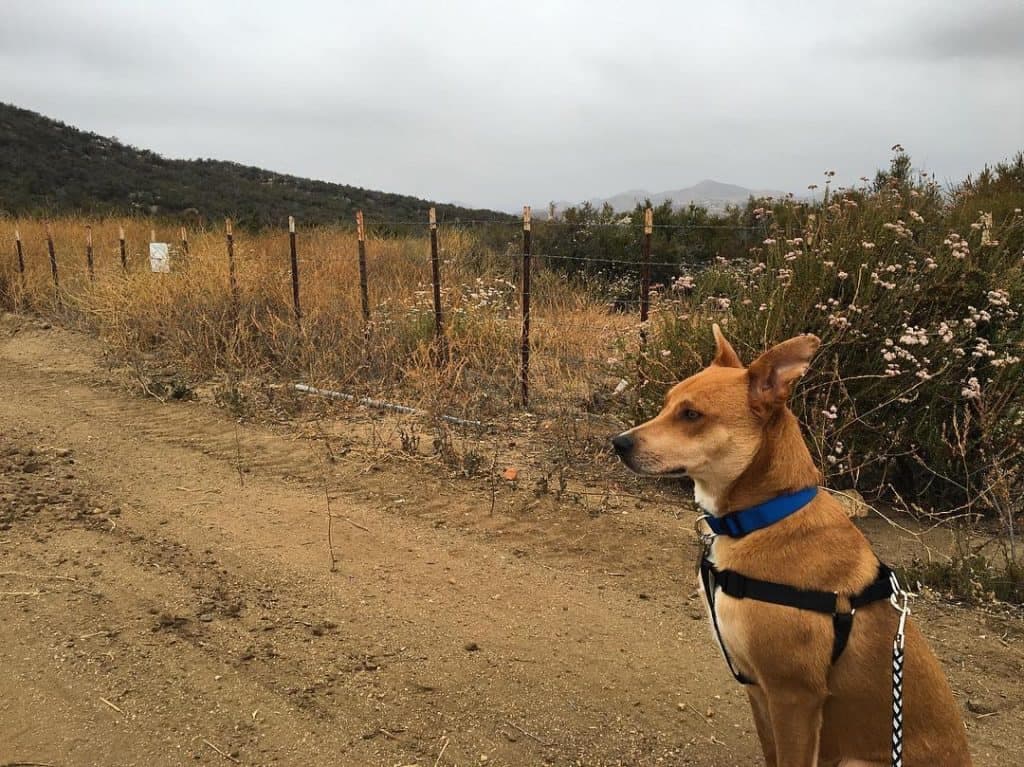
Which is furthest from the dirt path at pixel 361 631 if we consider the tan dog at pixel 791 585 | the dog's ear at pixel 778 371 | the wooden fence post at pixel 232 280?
the wooden fence post at pixel 232 280

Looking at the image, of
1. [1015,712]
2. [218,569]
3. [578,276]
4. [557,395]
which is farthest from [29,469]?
[578,276]

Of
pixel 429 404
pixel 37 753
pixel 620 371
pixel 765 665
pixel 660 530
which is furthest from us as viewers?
pixel 429 404

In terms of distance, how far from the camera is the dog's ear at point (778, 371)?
218 cm

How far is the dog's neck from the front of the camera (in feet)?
7.34

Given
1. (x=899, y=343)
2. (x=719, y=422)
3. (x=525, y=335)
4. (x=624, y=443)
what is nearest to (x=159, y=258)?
(x=525, y=335)

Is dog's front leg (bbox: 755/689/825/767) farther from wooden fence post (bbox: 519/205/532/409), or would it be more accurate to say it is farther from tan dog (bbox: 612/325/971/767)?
wooden fence post (bbox: 519/205/532/409)

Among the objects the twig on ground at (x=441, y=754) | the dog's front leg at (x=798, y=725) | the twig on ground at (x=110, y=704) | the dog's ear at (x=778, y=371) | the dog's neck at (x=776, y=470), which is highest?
the dog's ear at (x=778, y=371)

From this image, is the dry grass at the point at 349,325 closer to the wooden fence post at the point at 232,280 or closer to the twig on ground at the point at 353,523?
the wooden fence post at the point at 232,280

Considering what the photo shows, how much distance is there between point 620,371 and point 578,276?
21.7 feet

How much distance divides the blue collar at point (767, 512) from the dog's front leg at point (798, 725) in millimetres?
468

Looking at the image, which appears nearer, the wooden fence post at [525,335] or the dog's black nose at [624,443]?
the dog's black nose at [624,443]

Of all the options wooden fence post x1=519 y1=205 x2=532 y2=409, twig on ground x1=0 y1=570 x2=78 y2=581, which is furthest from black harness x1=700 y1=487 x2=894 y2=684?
wooden fence post x1=519 y1=205 x2=532 y2=409

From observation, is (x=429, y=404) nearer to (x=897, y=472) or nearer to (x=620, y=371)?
(x=620, y=371)

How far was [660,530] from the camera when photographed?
4609 millimetres
